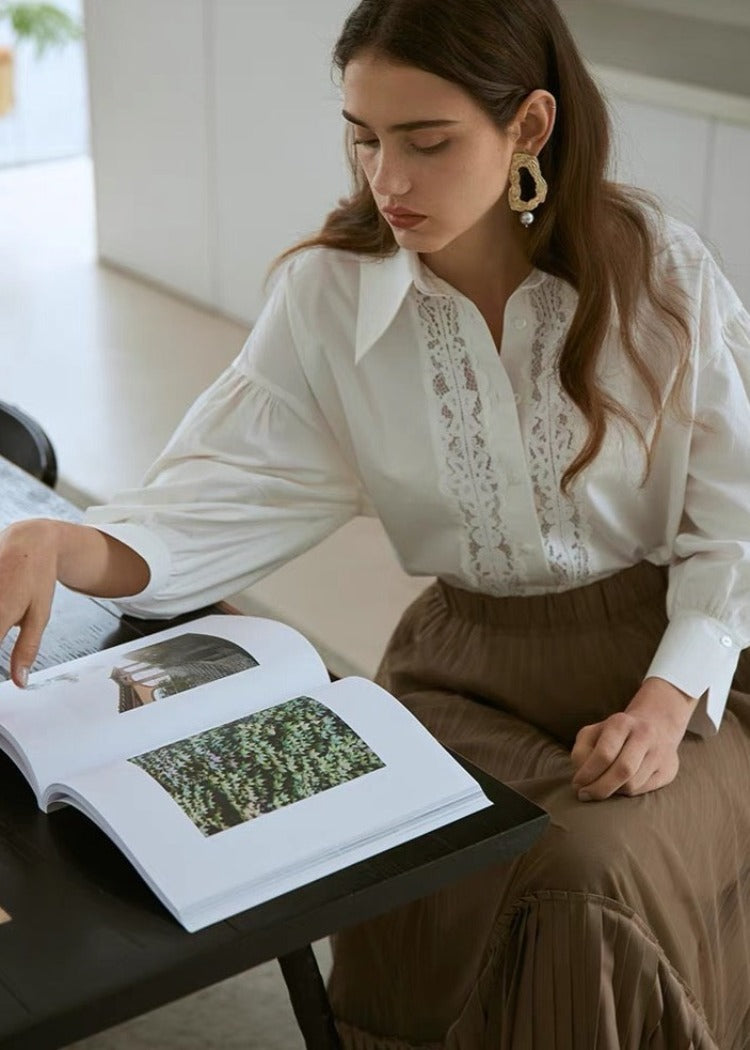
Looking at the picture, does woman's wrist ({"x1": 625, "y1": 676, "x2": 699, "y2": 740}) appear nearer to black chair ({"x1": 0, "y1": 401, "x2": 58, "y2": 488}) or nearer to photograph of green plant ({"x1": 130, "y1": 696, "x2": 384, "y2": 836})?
photograph of green plant ({"x1": 130, "y1": 696, "x2": 384, "y2": 836})

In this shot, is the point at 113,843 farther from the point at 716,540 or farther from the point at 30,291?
the point at 30,291

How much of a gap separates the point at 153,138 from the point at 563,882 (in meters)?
3.75

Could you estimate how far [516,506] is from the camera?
180 centimetres

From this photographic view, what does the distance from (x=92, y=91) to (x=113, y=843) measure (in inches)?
163

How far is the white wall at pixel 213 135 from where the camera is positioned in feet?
13.9

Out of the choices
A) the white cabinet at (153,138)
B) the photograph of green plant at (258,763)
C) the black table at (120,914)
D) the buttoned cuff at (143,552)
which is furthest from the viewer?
the white cabinet at (153,138)

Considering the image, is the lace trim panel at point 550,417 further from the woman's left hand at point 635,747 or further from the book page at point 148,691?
the book page at point 148,691

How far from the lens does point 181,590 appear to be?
5.61 feet

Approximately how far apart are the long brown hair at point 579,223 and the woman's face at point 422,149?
0.03m

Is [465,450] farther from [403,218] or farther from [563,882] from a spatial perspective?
[563,882]

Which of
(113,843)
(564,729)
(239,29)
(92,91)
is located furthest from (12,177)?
(113,843)

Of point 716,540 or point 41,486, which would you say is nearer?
point 716,540

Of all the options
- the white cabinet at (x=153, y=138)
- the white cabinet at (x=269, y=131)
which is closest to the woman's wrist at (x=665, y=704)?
the white cabinet at (x=269, y=131)

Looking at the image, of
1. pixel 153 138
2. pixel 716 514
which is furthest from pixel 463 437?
pixel 153 138
